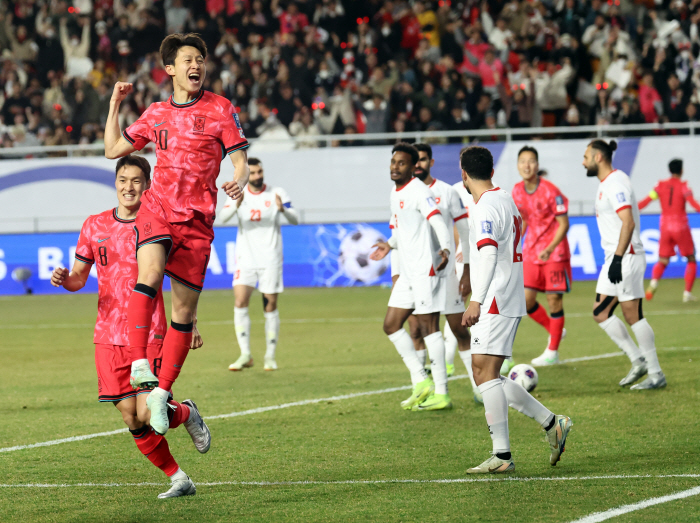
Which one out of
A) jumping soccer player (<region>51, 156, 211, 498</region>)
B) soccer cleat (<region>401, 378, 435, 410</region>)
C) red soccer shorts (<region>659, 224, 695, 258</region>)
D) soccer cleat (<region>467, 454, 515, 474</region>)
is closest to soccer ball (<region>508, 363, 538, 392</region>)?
soccer cleat (<region>401, 378, 435, 410</region>)

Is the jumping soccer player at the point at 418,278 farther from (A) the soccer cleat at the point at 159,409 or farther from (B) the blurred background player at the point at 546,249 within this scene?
(A) the soccer cleat at the point at 159,409

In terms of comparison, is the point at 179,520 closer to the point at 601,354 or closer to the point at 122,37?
the point at 601,354

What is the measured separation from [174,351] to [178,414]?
473 millimetres

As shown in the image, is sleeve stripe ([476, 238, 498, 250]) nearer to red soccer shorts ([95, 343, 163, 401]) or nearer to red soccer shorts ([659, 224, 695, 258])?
red soccer shorts ([95, 343, 163, 401])

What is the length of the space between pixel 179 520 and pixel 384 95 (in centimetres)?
1751

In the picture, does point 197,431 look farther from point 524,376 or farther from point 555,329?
point 555,329

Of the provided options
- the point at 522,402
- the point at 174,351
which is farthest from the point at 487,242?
the point at 174,351

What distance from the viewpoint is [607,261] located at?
9281mm

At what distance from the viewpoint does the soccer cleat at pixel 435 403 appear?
8.09 m

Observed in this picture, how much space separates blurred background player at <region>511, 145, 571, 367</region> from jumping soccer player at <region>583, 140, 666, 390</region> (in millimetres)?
1421

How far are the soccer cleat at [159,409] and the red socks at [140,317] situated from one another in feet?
0.70

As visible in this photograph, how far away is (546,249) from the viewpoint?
10703 millimetres

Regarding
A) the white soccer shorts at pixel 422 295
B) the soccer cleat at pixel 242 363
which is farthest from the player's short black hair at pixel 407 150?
the soccer cleat at pixel 242 363

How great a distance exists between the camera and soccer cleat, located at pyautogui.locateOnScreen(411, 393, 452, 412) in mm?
8087
